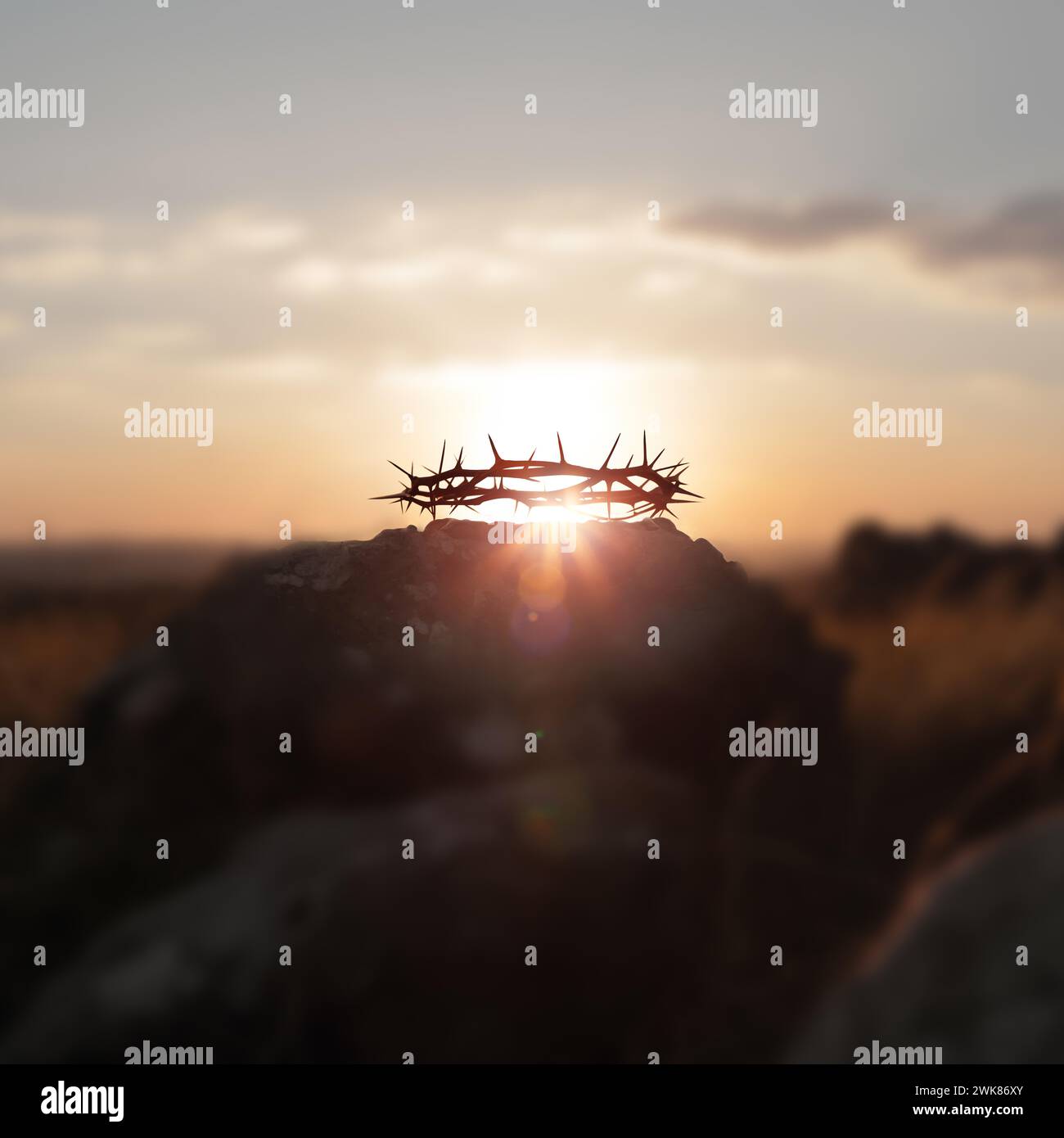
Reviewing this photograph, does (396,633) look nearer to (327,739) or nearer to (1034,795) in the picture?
(327,739)

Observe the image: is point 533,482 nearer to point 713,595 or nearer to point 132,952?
point 713,595

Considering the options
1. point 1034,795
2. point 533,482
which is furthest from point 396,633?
point 1034,795

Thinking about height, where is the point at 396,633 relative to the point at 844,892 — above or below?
above

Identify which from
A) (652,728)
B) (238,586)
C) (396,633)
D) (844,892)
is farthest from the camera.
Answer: (396,633)

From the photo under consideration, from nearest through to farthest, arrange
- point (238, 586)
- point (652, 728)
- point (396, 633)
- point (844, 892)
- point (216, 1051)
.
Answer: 1. point (216, 1051)
2. point (844, 892)
3. point (652, 728)
4. point (238, 586)
5. point (396, 633)

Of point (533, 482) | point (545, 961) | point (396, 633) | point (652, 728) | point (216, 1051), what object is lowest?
point (216, 1051)

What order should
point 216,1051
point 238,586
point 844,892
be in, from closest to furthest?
point 216,1051, point 844,892, point 238,586

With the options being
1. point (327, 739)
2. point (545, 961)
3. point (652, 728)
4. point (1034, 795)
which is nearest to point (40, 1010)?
point (327, 739)

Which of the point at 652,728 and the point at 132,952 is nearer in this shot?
the point at 132,952

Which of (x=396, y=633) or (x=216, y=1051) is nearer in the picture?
(x=216, y=1051)
